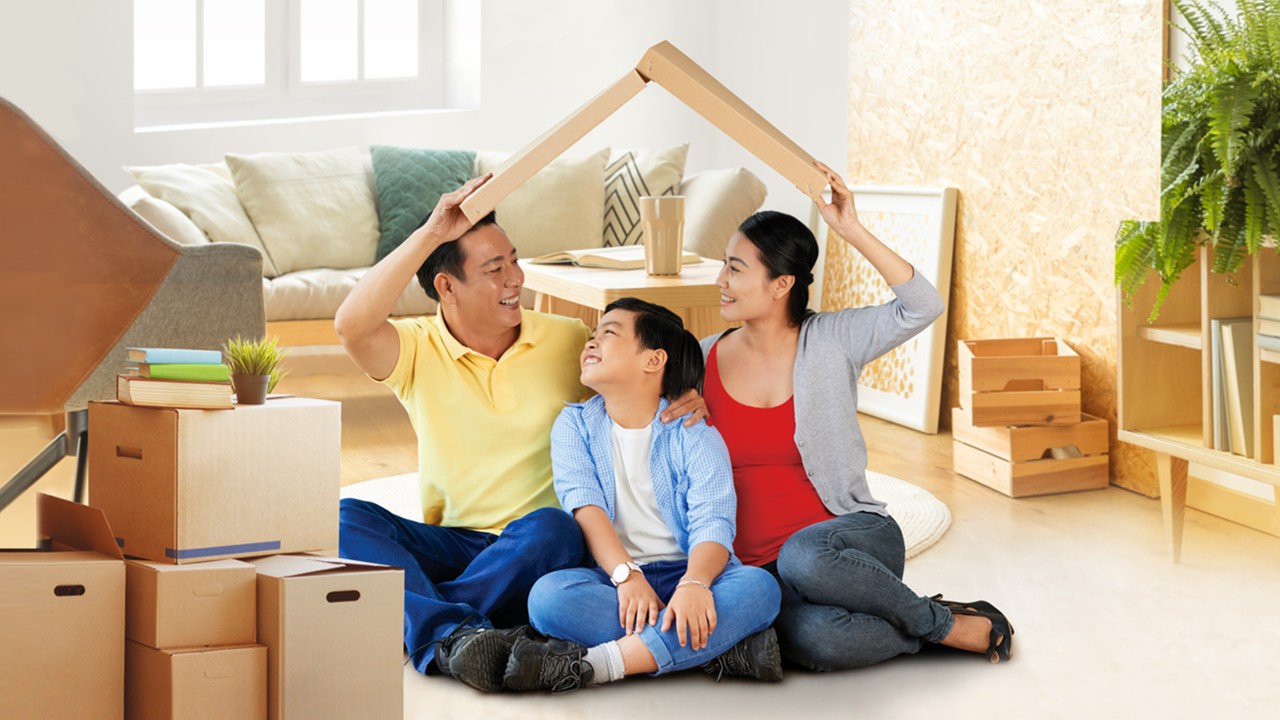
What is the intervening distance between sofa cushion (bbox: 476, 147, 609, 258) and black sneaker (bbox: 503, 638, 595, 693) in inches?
112

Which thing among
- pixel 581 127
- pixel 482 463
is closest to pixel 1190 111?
pixel 581 127

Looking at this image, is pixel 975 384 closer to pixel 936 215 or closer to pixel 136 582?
pixel 936 215

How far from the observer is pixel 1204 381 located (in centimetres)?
285

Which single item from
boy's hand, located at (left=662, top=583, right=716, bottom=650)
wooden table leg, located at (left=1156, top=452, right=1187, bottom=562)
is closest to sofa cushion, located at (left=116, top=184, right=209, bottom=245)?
boy's hand, located at (left=662, top=583, right=716, bottom=650)

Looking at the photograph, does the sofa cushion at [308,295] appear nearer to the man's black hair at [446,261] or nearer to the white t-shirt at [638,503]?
the man's black hair at [446,261]

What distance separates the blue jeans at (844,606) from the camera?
7.58ft

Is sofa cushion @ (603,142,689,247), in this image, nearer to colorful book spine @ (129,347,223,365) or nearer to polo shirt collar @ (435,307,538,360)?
polo shirt collar @ (435,307,538,360)

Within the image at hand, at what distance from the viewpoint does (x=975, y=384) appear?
3.71 m

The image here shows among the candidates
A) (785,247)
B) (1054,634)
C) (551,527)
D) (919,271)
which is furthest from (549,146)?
(919,271)

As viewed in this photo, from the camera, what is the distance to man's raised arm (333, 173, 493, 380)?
2262mm

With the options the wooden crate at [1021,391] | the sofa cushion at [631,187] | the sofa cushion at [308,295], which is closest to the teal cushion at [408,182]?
the sofa cushion at [308,295]

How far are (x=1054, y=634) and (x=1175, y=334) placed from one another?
0.79m

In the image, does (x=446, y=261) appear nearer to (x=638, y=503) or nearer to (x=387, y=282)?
(x=387, y=282)

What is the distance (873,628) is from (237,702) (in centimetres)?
109
